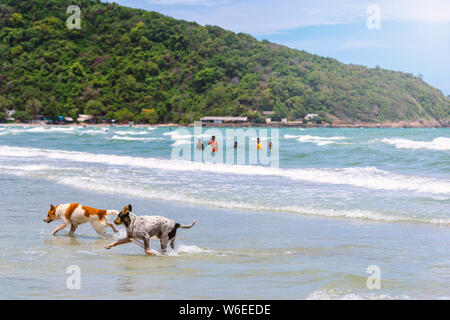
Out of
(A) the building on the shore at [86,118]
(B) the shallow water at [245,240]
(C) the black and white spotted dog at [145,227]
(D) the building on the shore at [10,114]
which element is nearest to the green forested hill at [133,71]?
(A) the building on the shore at [86,118]

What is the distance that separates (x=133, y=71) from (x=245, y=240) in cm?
16538

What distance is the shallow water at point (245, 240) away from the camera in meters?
6.36

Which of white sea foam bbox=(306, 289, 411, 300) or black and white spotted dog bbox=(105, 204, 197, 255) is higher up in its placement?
black and white spotted dog bbox=(105, 204, 197, 255)

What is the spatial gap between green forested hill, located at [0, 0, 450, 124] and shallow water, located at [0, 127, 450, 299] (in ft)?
460

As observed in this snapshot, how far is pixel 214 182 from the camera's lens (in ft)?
57.8

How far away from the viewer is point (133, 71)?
16975cm

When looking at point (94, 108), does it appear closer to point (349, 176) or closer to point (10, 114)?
point (10, 114)

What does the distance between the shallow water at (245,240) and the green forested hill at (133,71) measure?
5524 inches

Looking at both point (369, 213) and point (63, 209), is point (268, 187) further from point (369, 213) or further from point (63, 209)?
point (63, 209)

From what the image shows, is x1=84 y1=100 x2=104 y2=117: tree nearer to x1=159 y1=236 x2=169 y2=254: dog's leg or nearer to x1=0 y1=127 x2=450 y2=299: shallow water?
x1=0 y1=127 x2=450 y2=299: shallow water

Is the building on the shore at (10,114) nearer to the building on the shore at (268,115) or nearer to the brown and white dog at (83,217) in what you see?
the building on the shore at (268,115)

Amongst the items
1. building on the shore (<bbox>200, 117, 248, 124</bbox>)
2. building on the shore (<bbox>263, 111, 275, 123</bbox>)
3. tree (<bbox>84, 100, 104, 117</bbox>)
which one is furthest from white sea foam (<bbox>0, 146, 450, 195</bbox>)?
building on the shore (<bbox>263, 111, 275, 123</bbox>)

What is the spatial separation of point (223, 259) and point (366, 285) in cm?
216

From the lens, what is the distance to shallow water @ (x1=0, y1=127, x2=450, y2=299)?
20.9ft
